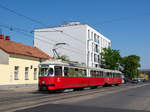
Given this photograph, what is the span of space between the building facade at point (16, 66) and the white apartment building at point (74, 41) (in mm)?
21315

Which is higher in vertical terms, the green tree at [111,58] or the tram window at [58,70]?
the green tree at [111,58]

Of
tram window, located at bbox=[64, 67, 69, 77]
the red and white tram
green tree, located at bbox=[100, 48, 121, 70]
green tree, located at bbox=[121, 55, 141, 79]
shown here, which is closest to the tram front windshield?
the red and white tram

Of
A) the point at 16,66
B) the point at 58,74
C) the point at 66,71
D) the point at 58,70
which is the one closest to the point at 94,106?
the point at 58,74

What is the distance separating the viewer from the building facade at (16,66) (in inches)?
1079

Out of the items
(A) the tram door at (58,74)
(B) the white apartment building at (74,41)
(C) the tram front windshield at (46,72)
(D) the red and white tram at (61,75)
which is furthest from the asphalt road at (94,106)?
(B) the white apartment building at (74,41)

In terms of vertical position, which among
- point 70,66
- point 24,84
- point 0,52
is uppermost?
point 0,52

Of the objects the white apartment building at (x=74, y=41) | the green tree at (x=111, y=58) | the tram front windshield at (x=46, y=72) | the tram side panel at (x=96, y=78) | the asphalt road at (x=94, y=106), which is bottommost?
the asphalt road at (x=94, y=106)

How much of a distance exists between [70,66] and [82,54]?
104ft

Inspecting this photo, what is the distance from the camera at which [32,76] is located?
33.1 meters

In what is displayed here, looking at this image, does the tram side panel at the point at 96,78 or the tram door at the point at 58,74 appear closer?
the tram door at the point at 58,74

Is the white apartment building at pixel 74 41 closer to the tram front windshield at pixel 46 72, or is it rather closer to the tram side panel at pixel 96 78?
the tram side panel at pixel 96 78

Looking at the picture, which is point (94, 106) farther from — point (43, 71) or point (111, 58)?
point (111, 58)

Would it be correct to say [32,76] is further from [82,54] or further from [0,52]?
[82,54]

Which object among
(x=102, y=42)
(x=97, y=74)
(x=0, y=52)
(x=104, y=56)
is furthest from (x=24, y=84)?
(x=102, y=42)
